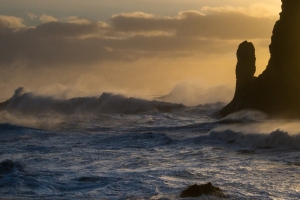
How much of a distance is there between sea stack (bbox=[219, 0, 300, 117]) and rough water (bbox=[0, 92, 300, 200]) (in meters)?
1.44

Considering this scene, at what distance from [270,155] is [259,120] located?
19.7m

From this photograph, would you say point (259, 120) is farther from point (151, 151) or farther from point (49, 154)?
point (49, 154)

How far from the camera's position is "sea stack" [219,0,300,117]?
51625mm

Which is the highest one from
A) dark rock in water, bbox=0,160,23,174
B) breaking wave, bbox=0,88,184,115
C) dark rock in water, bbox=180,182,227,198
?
breaking wave, bbox=0,88,184,115

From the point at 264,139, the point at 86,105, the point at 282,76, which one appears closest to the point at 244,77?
the point at 282,76

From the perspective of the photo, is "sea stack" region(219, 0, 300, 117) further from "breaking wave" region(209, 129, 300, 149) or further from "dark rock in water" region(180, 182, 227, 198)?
"dark rock in water" region(180, 182, 227, 198)

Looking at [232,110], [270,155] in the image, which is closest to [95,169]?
[270,155]

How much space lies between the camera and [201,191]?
19.5 metres

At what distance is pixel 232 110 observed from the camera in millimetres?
58250

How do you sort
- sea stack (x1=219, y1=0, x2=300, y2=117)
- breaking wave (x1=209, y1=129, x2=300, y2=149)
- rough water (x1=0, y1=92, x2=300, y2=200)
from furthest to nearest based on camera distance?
sea stack (x1=219, y1=0, x2=300, y2=117) < breaking wave (x1=209, y1=129, x2=300, y2=149) < rough water (x1=0, y1=92, x2=300, y2=200)

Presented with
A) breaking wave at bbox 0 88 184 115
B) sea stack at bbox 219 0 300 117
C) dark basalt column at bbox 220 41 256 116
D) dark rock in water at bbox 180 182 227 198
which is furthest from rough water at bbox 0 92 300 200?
breaking wave at bbox 0 88 184 115

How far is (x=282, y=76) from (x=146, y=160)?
25.6 m

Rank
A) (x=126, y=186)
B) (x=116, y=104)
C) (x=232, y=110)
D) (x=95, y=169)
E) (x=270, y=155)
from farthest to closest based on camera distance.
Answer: (x=116, y=104) → (x=232, y=110) → (x=270, y=155) → (x=95, y=169) → (x=126, y=186)

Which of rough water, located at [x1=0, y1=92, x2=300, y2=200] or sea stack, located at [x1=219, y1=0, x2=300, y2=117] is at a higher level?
sea stack, located at [x1=219, y1=0, x2=300, y2=117]
